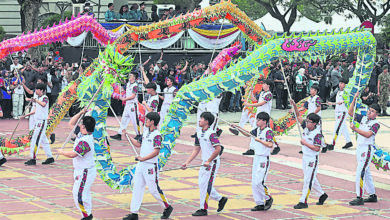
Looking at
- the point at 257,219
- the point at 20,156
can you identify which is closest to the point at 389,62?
the point at 20,156

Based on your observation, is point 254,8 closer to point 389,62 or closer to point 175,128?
point 389,62

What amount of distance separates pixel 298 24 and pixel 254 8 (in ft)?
48.3

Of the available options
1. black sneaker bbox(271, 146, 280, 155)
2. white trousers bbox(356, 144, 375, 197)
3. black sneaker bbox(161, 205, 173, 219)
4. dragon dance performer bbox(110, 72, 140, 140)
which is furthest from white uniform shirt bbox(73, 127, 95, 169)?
dragon dance performer bbox(110, 72, 140, 140)

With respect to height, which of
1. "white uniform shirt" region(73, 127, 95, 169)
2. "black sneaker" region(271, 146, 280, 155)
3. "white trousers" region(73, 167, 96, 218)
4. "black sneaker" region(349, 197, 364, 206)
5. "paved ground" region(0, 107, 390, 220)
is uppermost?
"white uniform shirt" region(73, 127, 95, 169)

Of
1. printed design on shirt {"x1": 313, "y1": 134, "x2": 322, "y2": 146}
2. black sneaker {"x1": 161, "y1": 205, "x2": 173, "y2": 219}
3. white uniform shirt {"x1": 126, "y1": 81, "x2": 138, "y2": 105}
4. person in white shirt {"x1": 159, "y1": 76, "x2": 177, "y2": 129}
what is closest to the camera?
black sneaker {"x1": 161, "y1": 205, "x2": 173, "y2": 219}

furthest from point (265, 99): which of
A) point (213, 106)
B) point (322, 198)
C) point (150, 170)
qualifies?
point (150, 170)

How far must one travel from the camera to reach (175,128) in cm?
1147

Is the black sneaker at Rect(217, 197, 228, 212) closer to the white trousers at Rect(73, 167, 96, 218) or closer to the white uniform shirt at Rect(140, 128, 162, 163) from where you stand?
the white uniform shirt at Rect(140, 128, 162, 163)

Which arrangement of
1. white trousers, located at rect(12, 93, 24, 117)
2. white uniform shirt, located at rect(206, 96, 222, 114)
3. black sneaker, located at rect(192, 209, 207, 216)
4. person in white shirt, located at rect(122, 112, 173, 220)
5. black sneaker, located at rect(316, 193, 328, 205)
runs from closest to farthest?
person in white shirt, located at rect(122, 112, 173, 220), black sneaker, located at rect(192, 209, 207, 216), black sneaker, located at rect(316, 193, 328, 205), white uniform shirt, located at rect(206, 96, 222, 114), white trousers, located at rect(12, 93, 24, 117)

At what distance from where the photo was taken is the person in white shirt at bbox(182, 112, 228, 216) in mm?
10492

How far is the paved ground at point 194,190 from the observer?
34.8ft

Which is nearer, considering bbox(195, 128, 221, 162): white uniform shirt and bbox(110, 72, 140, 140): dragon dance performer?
bbox(195, 128, 221, 162): white uniform shirt

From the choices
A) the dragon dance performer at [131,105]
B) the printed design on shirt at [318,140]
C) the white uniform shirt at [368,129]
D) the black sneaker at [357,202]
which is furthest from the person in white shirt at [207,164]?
the dragon dance performer at [131,105]

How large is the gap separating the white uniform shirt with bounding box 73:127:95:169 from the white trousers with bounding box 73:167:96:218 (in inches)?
3.4
